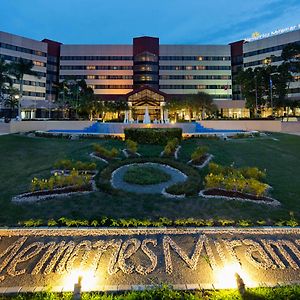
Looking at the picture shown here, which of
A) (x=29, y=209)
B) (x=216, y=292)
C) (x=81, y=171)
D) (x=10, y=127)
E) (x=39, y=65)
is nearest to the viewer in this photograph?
(x=216, y=292)

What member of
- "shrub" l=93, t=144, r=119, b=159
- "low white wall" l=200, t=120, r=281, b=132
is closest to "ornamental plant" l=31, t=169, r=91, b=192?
"shrub" l=93, t=144, r=119, b=159

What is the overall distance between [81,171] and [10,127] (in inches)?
1061

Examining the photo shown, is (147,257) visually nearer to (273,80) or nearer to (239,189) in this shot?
(239,189)

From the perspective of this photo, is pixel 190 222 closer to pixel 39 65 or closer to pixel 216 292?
pixel 216 292

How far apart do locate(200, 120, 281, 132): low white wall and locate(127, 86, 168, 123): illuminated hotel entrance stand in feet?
90.3

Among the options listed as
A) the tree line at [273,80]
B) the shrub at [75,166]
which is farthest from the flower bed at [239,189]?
the tree line at [273,80]

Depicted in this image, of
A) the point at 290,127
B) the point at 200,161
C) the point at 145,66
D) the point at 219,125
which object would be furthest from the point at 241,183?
the point at 145,66

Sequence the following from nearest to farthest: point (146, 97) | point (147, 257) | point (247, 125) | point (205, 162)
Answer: point (147, 257) < point (205, 162) < point (247, 125) < point (146, 97)

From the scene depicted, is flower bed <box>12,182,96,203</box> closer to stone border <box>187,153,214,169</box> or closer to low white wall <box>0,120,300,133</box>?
stone border <box>187,153,214,169</box>

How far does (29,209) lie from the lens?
38.1ft

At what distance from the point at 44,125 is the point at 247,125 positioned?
35066 mm

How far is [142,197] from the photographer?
1295 cm

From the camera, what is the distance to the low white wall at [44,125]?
1516 inches

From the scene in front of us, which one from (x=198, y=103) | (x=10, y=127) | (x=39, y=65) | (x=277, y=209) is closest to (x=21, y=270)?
(x=277, y=209)
